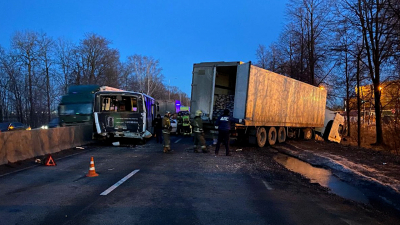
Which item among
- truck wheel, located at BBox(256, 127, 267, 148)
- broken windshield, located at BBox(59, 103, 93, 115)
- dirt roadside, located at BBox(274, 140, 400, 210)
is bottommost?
dirt roadside, located at BBox(274, 140, 400, 210)

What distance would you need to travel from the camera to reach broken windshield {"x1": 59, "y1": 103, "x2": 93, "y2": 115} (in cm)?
2027

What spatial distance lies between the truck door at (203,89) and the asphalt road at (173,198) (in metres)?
5.60

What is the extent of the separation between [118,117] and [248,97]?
6.65 metres

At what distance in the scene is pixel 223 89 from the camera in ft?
53.1

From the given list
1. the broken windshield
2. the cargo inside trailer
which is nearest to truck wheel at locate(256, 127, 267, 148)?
the cargo inside trailer

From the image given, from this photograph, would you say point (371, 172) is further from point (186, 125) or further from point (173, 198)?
point (186, 125)

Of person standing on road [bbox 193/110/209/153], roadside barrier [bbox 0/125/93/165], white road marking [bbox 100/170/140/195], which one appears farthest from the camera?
person standing on road [bbox 193/110/209/153]

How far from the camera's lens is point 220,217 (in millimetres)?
5039

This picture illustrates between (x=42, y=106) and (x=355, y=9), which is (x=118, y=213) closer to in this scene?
(x=355, y=9)

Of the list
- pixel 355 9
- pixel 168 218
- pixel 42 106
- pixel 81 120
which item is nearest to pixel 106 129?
pixel 81 120

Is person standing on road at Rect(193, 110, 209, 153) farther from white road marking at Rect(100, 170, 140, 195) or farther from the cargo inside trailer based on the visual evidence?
white road marking at Rect(100, 170, 140, 195)

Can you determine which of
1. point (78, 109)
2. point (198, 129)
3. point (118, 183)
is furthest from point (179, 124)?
point (118, 183)

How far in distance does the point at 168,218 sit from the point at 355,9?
64.5 feet

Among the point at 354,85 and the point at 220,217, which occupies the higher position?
the point at 354,85
